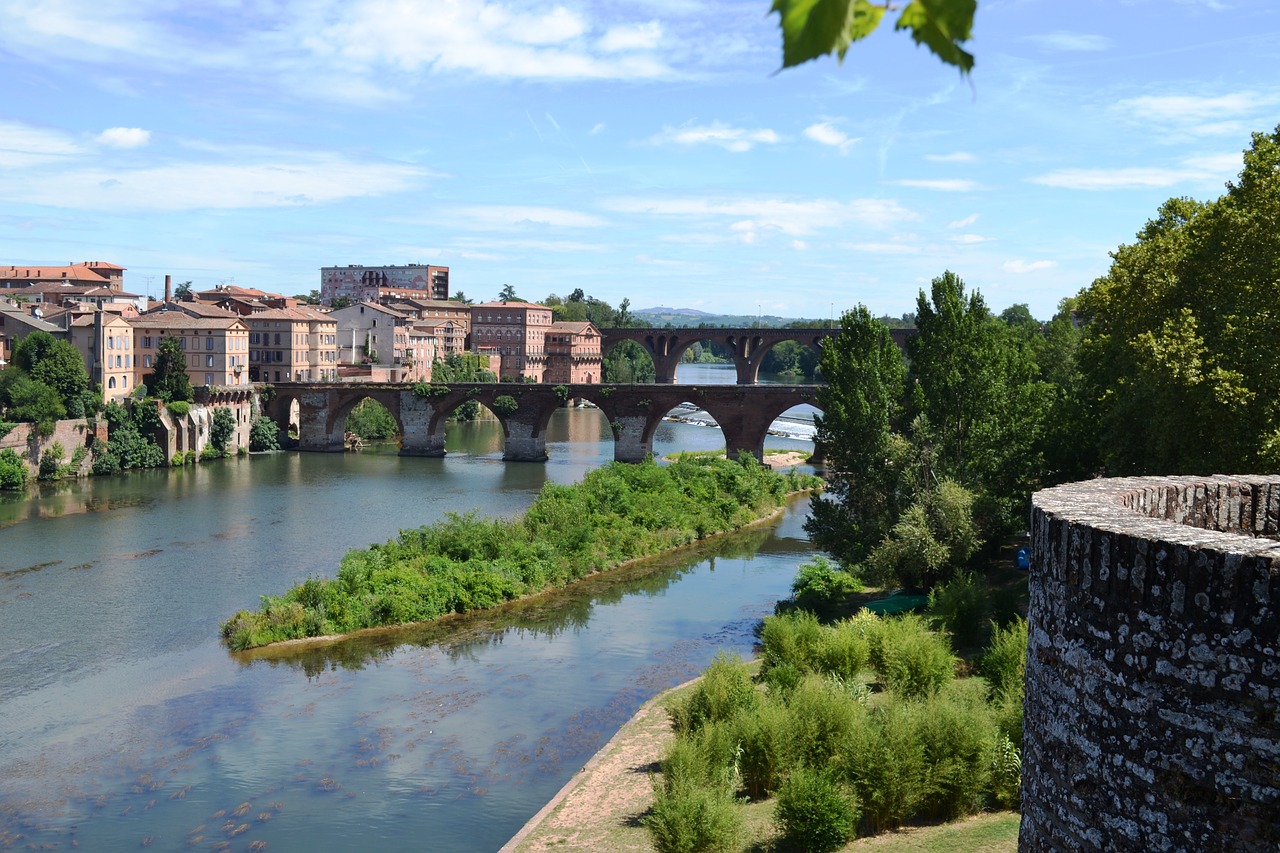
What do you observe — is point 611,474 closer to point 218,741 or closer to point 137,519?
point 137,519

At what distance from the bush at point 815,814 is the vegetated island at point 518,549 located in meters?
16.3

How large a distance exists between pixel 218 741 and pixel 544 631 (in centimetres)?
999

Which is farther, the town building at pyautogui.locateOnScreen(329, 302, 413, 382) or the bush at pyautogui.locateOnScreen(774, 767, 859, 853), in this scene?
the town building at pyautogui.locateOnScreen(329, 302, 413, 382)

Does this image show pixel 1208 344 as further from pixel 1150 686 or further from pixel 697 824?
pixel 1150 686

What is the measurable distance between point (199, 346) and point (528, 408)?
18.5 metres

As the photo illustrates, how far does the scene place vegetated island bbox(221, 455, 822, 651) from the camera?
30156mm

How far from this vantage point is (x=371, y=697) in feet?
82.2

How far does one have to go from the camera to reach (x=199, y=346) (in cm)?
6769

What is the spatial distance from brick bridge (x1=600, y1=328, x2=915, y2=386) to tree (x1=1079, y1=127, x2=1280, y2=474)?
224ft

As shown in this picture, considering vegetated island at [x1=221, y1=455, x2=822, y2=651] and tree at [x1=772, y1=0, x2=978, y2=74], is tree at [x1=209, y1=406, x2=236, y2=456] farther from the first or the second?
tree at [x1=772, y1=0, x2=978, y2=74]

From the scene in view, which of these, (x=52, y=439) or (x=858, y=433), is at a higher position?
(x=858, y=433)

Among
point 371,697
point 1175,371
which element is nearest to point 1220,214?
point 1175,371

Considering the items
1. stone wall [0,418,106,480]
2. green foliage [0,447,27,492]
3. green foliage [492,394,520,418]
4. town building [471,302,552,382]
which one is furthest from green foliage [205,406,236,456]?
town building [471,302,552,382]

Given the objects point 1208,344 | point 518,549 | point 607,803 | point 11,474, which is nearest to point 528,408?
point 11,474
